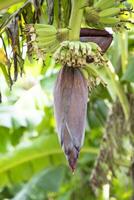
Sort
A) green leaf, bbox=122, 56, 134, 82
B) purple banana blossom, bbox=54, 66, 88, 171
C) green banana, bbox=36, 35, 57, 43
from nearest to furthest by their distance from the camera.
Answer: purple banana blossom, bbox=54, 66, 88, 171, green banana, bbox=36, 35, 57, 43, green leaf, bbox=122, 56, 134, 82

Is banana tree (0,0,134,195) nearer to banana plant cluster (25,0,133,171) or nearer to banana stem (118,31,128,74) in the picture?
banana plant cluster (25,0,133,171)

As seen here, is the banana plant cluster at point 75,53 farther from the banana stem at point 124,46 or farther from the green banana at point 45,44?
the banana stem at point 124,46

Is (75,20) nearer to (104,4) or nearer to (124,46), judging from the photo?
(104,4)

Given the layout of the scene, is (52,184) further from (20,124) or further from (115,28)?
(115,28)

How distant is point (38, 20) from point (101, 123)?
1319mm

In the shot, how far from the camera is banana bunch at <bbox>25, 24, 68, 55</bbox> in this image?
2.69 ft

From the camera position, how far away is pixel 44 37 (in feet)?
2.70

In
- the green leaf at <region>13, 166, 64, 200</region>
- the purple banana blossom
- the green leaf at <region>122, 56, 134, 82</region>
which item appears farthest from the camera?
the green leaf at <region>13, 166, 64, 200</region>

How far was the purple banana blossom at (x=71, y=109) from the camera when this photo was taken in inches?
28.3

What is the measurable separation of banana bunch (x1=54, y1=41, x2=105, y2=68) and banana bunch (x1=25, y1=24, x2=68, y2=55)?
3cm

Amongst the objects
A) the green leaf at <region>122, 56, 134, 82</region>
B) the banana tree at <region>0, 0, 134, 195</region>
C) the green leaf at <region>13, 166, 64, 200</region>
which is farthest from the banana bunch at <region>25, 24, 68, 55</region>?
the green leaf at <region>13, 166, 64, 200</region>

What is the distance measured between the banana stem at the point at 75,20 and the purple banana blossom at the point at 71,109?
55mm

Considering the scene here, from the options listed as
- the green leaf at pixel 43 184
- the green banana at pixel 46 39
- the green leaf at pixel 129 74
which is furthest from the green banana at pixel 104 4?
the green leaf at pixel 43 184

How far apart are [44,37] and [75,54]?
6 centimetres
